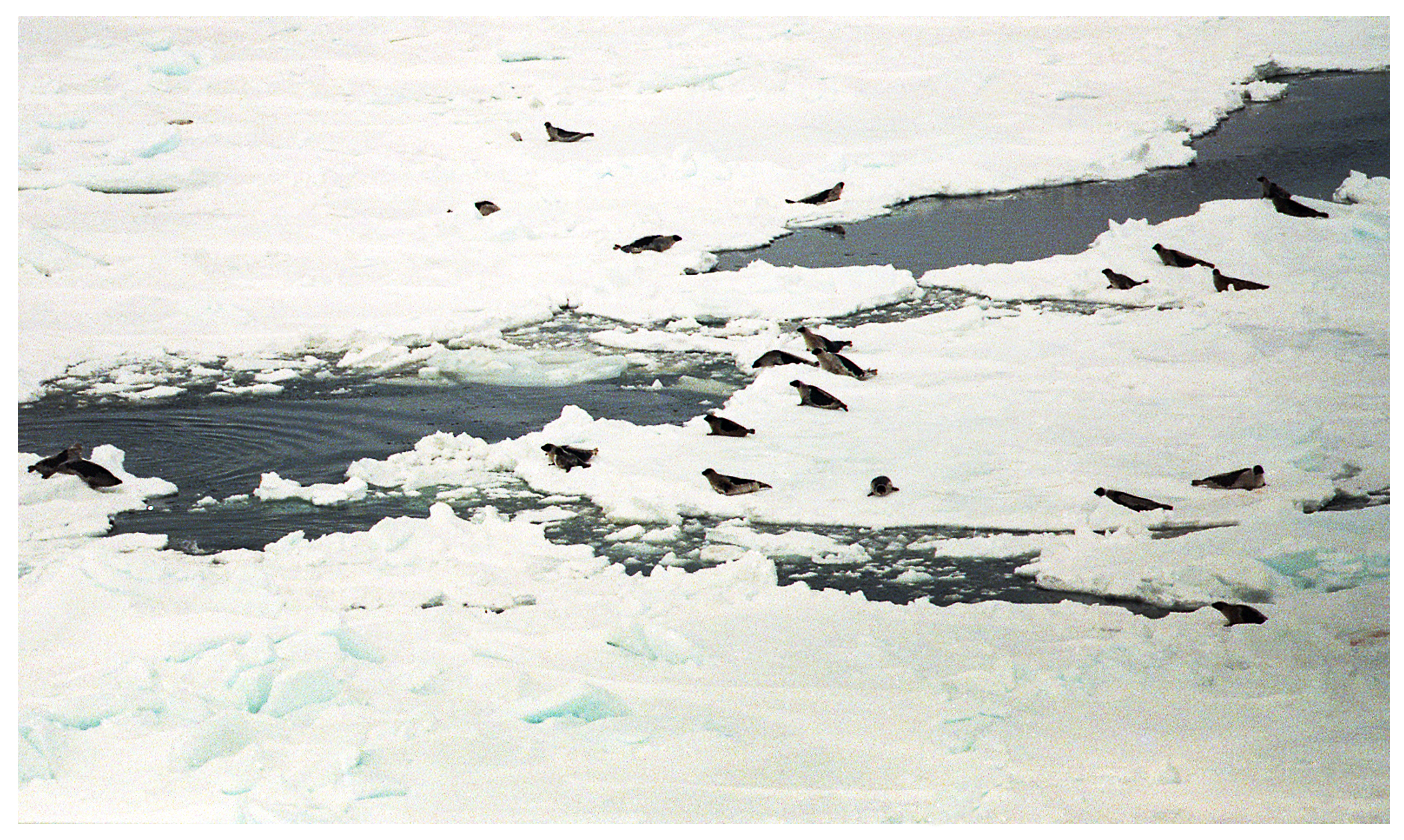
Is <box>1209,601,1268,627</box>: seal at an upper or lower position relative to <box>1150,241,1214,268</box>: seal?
upper

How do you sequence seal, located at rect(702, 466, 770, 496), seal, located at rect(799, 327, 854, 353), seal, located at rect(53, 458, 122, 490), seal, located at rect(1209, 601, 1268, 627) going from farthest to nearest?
seal, located at rect(799, 327, 854, 353)
seal, located at rect(53, 458, 122, 490)
seal, located at rect(702, 466, 770, 496)
seal, located at rect(1209, 601, 1268, 627)

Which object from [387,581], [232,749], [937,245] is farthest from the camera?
[937,245]

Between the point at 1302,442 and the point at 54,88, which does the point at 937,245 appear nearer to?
the point at 1302,442

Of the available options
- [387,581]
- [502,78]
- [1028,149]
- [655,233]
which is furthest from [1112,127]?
[387,581]

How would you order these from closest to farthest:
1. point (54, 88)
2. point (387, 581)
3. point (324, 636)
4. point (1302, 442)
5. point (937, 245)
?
point (324, 636), point (387, 581), point (1302, 442), point (937, 245), point (54, 88)

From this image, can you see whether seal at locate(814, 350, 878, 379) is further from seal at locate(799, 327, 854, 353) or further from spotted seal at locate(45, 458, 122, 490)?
spotted seal at locate(45, 458, 122, 490)

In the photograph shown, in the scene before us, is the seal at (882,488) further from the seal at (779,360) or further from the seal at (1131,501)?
the seal at (779,360)

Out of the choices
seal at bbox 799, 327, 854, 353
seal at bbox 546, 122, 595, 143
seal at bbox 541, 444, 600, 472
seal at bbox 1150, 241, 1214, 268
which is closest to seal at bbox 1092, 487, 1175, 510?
seal at bbox 541, 444, 600, 472

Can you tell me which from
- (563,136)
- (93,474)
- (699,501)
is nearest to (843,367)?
(699,501)
